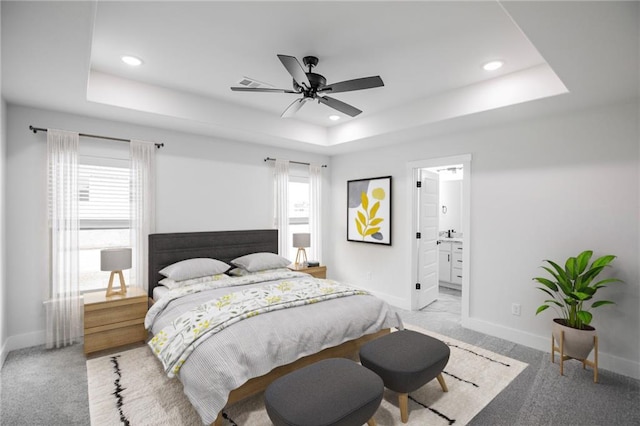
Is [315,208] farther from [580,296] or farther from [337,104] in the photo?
[580,296]

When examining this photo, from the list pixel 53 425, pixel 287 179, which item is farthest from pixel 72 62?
pixel 287 179

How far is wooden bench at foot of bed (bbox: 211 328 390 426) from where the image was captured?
7.18 ft

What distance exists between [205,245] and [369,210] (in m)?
2.58

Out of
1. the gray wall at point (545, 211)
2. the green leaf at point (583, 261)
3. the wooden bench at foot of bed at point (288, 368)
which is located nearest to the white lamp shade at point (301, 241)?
the gray wall at point (545, 211)

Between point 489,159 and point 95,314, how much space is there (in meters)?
4.60

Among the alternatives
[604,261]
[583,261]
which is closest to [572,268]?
[583,261]

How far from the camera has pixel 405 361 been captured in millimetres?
2246

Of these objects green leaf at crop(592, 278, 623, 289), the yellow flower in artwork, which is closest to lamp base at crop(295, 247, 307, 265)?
the yellow flower in artwork

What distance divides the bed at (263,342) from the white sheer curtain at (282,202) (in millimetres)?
1439

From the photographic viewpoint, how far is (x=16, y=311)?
10.5 feet

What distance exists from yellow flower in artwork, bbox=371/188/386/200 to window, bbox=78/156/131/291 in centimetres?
344

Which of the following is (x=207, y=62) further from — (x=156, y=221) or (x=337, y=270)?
(x=337, y=270)

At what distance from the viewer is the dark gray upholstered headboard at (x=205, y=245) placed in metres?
3.85

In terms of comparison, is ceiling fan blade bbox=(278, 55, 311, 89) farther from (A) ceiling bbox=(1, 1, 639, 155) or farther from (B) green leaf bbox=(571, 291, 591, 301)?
(B) green leaf bbox=(571, 291, 591, 301)
